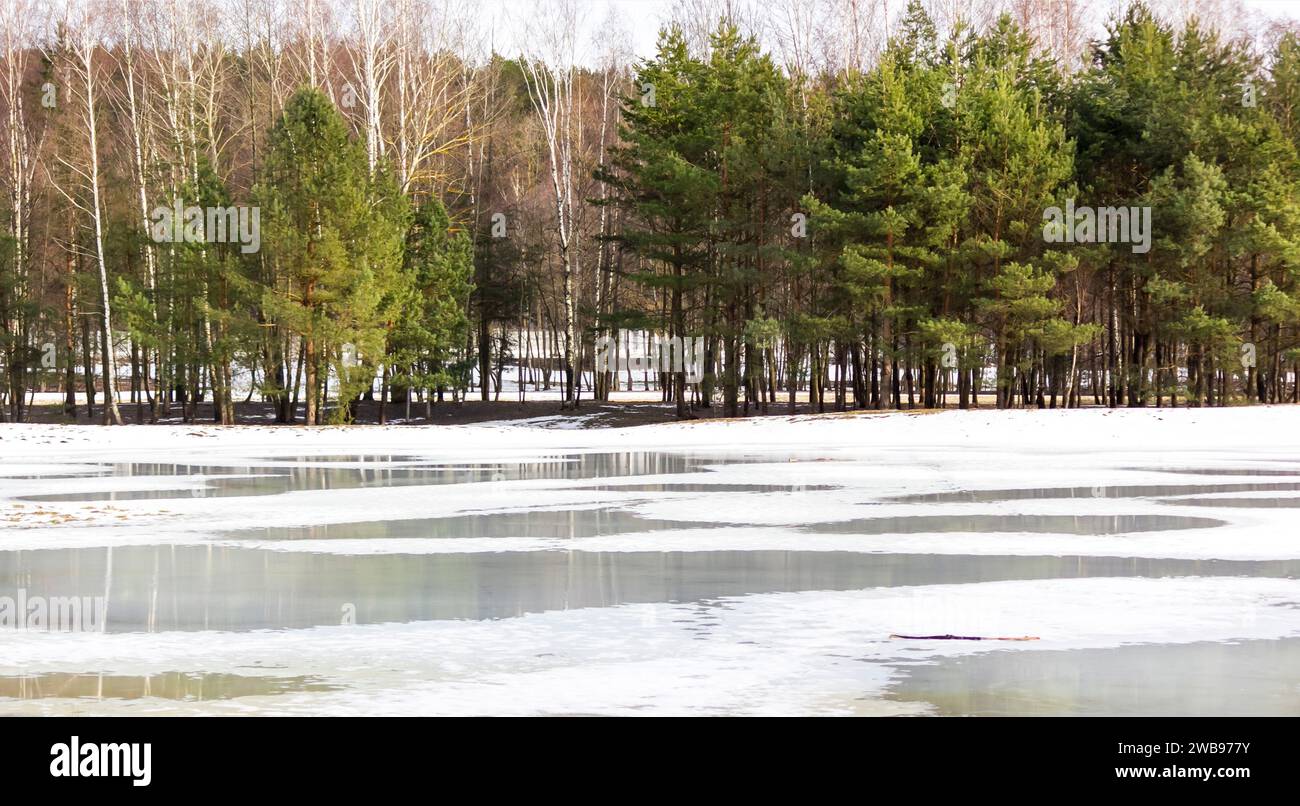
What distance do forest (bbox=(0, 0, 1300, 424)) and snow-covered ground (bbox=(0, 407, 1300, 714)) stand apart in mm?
18430

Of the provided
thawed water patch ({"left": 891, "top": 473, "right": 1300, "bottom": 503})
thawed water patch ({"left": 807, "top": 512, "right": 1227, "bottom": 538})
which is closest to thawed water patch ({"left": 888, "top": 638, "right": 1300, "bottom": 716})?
thawed water patch ({"left": 807, "top": 512, "right": 1227, "bottom": 538})

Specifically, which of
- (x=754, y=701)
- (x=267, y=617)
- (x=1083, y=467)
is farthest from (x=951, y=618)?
(x=1083, y=467)

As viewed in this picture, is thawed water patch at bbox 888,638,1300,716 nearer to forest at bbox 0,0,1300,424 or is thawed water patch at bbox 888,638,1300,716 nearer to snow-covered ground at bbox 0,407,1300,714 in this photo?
snow-covered ground at bbox 0,407,1300,714

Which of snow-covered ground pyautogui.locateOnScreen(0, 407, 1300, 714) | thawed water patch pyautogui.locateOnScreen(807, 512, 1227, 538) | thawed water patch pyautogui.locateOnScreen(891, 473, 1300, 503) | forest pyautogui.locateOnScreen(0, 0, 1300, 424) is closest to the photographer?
snow-covered ground pyautogui.locateOnScreen(0, 407, 1300, 714)

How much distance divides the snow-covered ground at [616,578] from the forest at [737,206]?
726 inches

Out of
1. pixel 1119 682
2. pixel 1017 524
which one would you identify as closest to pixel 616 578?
pixel 1119 682

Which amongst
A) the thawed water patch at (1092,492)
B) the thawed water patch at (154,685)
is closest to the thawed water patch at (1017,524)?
the thawed water patch at (1092,492)

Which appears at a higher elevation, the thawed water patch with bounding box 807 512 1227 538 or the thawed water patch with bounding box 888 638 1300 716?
the thawed water patch with bounding box 888 638 1300 716

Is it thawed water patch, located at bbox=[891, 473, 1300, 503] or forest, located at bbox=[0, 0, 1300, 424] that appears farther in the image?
forest, located at bbox=[0, 0, 1300, 424]

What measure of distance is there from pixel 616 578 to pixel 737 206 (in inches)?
1597

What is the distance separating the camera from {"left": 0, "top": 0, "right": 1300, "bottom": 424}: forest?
1821 inches

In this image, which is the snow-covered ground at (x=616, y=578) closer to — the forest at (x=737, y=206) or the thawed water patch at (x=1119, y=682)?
A: the thawed water patch at (x=1119, y=682)

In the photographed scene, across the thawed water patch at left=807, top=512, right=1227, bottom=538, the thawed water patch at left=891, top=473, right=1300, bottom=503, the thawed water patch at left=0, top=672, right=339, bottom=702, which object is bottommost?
the thawed water patch at left=891, top=473, right=1300, bottom=503

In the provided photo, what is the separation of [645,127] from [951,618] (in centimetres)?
4651
